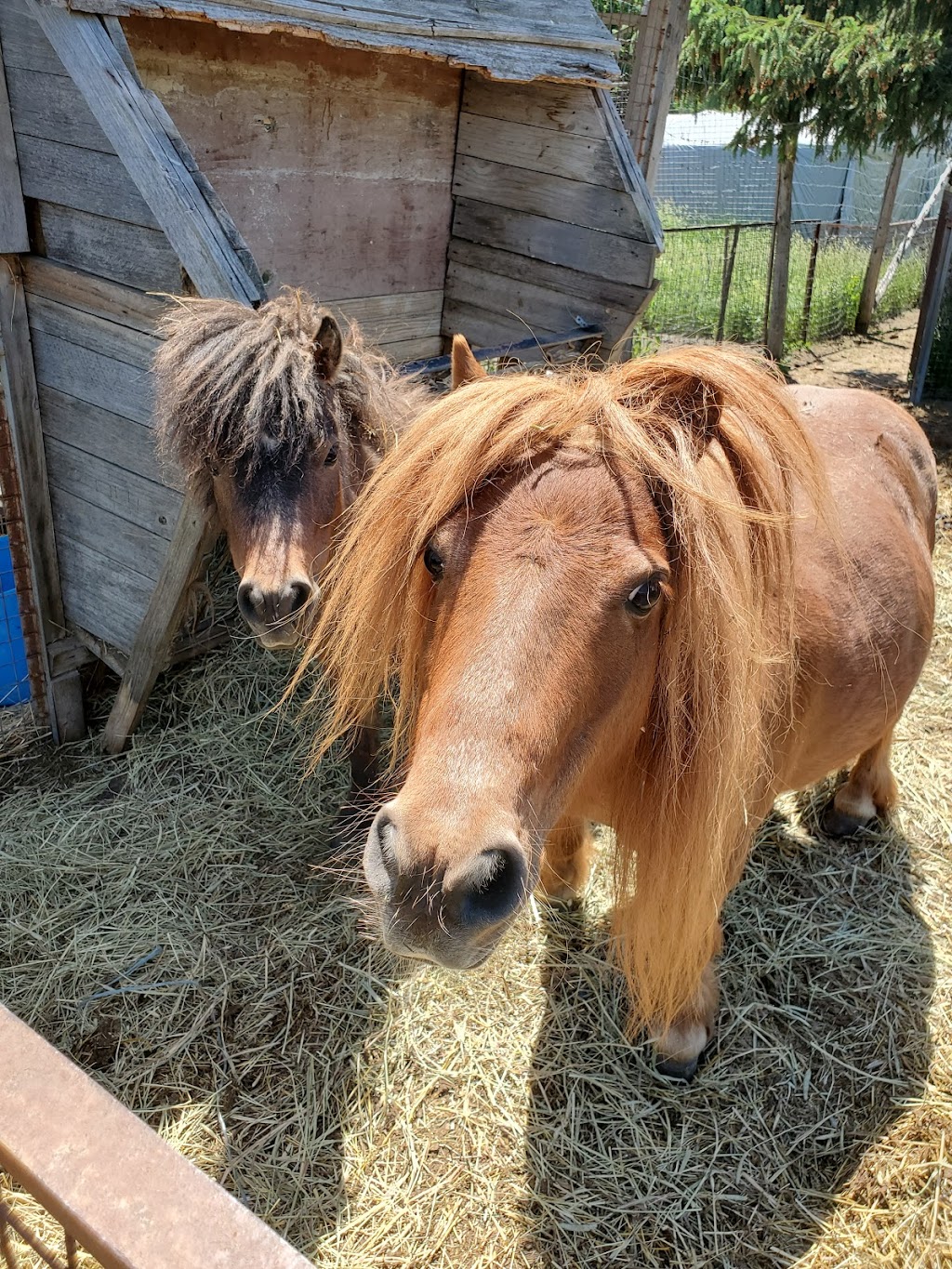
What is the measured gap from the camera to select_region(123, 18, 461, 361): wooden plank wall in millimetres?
3205

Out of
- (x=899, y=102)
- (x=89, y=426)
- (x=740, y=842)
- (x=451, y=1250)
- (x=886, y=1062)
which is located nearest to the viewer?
(x=451, y=1250)

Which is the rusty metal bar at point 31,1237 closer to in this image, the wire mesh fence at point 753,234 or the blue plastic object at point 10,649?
the blue plastic object at point 10,649

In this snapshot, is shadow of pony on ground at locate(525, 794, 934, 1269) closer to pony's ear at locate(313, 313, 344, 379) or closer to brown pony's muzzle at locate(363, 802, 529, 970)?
brown pony's muzzle at locate(363, 802, 529, 970)

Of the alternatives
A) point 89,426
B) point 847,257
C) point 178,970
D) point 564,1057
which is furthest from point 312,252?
point 847,257

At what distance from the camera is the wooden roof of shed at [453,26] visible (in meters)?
2.49

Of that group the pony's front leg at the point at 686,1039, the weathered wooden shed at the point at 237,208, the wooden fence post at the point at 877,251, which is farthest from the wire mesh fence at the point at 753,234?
the pony's front leg at the point at 686,1039

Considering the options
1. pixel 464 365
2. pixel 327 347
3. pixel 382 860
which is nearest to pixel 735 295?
pixel 327 347

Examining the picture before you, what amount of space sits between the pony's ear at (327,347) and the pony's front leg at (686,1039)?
2.08 meters

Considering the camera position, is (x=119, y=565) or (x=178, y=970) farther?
(x=119, y=565)

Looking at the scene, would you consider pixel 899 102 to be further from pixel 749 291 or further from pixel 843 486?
pixel 843 486

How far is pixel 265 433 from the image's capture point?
249cm

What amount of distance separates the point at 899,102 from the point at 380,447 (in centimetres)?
585

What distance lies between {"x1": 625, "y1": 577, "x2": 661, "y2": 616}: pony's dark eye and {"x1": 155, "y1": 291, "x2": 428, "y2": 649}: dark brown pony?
1296 millimetres

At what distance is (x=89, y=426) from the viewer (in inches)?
123
